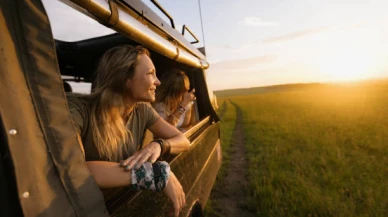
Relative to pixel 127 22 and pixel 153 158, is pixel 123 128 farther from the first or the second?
pixel 127 22

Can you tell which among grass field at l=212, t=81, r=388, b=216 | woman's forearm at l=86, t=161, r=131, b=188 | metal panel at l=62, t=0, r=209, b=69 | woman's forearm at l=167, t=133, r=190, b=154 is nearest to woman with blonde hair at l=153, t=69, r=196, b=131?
metal panel at l=62, t=0, r=209, b=69

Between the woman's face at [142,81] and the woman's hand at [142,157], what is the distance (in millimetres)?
361

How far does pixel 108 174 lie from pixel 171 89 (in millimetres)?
2129

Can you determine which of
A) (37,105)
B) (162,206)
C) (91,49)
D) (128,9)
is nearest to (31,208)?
(37,105)

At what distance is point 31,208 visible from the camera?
0.75 m

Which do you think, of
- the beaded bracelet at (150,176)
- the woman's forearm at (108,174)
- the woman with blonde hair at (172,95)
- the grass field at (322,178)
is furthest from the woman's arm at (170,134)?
the grass field at (322,178)

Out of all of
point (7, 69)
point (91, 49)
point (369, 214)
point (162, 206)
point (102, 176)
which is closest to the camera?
point (7, 69)

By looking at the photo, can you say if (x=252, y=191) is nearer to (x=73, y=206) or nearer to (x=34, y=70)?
(x=73, y=206)

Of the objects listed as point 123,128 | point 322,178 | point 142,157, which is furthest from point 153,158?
point 322,178

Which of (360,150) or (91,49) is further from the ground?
(91,49)

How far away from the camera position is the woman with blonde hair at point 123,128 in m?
1.21

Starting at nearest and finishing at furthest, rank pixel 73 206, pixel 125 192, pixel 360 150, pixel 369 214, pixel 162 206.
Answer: pixel 73 206, pixel 125 192, pixel 162 206, pixel 369 214, pixel 360 150

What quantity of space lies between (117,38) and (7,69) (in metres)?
2.21

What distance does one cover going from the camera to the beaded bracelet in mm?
1211
